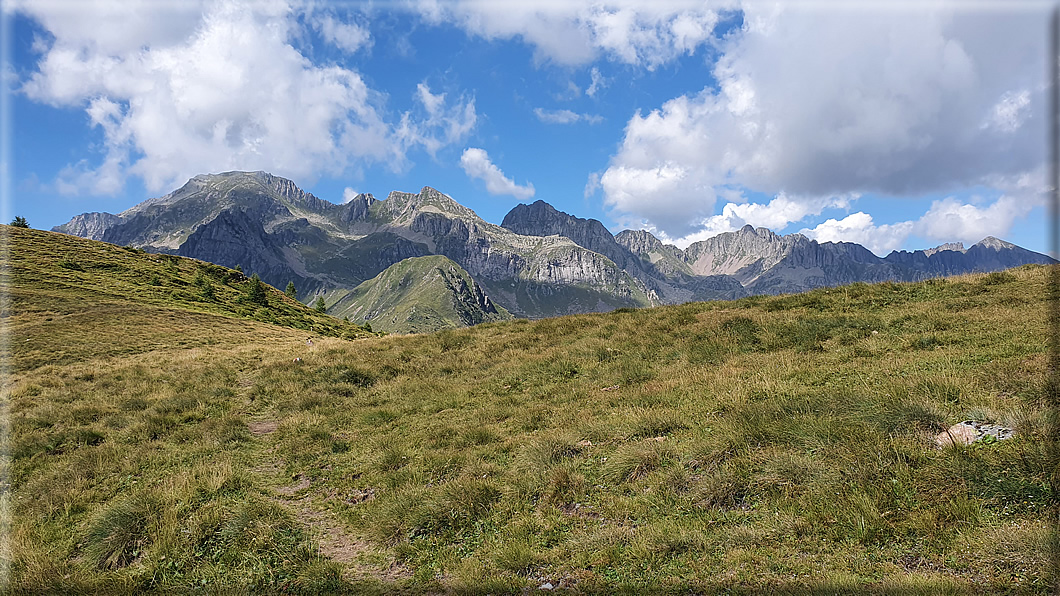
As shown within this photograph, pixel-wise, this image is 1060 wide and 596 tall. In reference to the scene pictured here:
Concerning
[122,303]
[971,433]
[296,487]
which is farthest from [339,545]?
[122,303]

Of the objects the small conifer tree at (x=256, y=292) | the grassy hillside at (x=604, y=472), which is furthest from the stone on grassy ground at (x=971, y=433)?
the small conifer tree at (x=256, y=292)

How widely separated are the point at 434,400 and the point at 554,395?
4336mm

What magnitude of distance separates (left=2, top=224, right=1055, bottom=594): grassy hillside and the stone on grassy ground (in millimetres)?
206

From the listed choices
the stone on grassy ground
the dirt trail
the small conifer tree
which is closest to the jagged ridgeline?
the small conifer tree

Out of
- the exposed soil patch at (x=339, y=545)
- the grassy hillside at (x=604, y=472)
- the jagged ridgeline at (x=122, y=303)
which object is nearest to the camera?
the grassy hillside at (x=604, y=472)

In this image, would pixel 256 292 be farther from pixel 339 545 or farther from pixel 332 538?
pixel 339 545

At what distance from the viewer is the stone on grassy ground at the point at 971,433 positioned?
668 centimetres

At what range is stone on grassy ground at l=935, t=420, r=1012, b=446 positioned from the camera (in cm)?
668

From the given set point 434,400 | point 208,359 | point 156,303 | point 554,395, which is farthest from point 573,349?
point 156,303

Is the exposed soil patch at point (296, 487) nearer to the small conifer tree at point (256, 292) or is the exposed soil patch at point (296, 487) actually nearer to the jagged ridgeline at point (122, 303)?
the jagged ridgeline at point (122, 303)

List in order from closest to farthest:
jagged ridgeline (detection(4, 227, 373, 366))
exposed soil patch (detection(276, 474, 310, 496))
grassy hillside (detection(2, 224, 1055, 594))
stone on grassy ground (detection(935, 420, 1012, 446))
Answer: grassy hillside (detection(2, 224, 1055, 594))
stone on grassy ground (detection(935, 420, 1012, 446))
exposed soil patch (detection(276, 474, 310, 496))
jagged ridgeline (detection(4, 227, 373, 366))

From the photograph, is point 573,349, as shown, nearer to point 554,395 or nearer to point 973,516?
point 554,395

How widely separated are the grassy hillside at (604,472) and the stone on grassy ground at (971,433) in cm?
21

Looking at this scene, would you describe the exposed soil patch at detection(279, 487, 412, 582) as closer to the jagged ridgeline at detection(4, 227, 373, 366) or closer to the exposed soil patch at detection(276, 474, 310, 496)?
the exposed soil patch at detection(276, 474, 310, 496)
